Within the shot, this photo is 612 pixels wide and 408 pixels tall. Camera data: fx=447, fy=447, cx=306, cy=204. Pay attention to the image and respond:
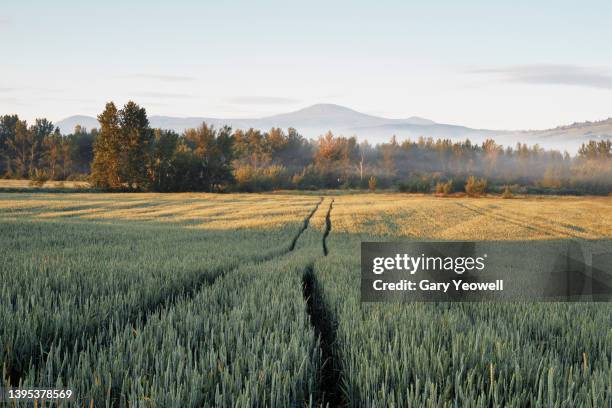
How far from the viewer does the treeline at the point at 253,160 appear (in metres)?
69.5

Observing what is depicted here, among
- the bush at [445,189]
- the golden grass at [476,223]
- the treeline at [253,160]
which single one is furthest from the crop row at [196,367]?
the bush at [445,189]

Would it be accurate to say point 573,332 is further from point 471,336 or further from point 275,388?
point 275,388

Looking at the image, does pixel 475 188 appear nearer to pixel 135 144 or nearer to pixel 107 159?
pixel 135 144

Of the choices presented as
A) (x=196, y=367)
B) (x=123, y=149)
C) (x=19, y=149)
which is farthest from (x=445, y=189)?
(x=19, y=149)

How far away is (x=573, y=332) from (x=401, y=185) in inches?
3248

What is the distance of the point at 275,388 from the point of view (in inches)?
96.4

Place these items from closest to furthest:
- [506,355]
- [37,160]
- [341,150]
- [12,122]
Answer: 1. [506,355]
2. [37,160]
3. [12,122]
4. [341,150]

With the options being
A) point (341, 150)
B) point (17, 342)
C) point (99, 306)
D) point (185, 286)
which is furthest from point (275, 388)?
point (341, 150)

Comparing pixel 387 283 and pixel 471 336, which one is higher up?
pixel 471 336

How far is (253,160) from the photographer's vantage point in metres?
123

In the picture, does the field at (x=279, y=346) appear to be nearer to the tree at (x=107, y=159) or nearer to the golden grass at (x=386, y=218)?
the golden grass at (x=386, y=218)

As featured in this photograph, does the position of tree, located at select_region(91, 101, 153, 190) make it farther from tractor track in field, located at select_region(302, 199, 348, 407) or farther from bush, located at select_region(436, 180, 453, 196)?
tractor track in field, located at select_region(302, 199, 348, 407)

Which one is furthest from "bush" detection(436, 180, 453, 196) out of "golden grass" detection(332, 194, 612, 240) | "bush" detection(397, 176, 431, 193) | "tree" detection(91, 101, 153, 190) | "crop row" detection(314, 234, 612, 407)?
"crop row" detection(314, 234, 612, 407)

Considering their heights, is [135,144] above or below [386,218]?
above
